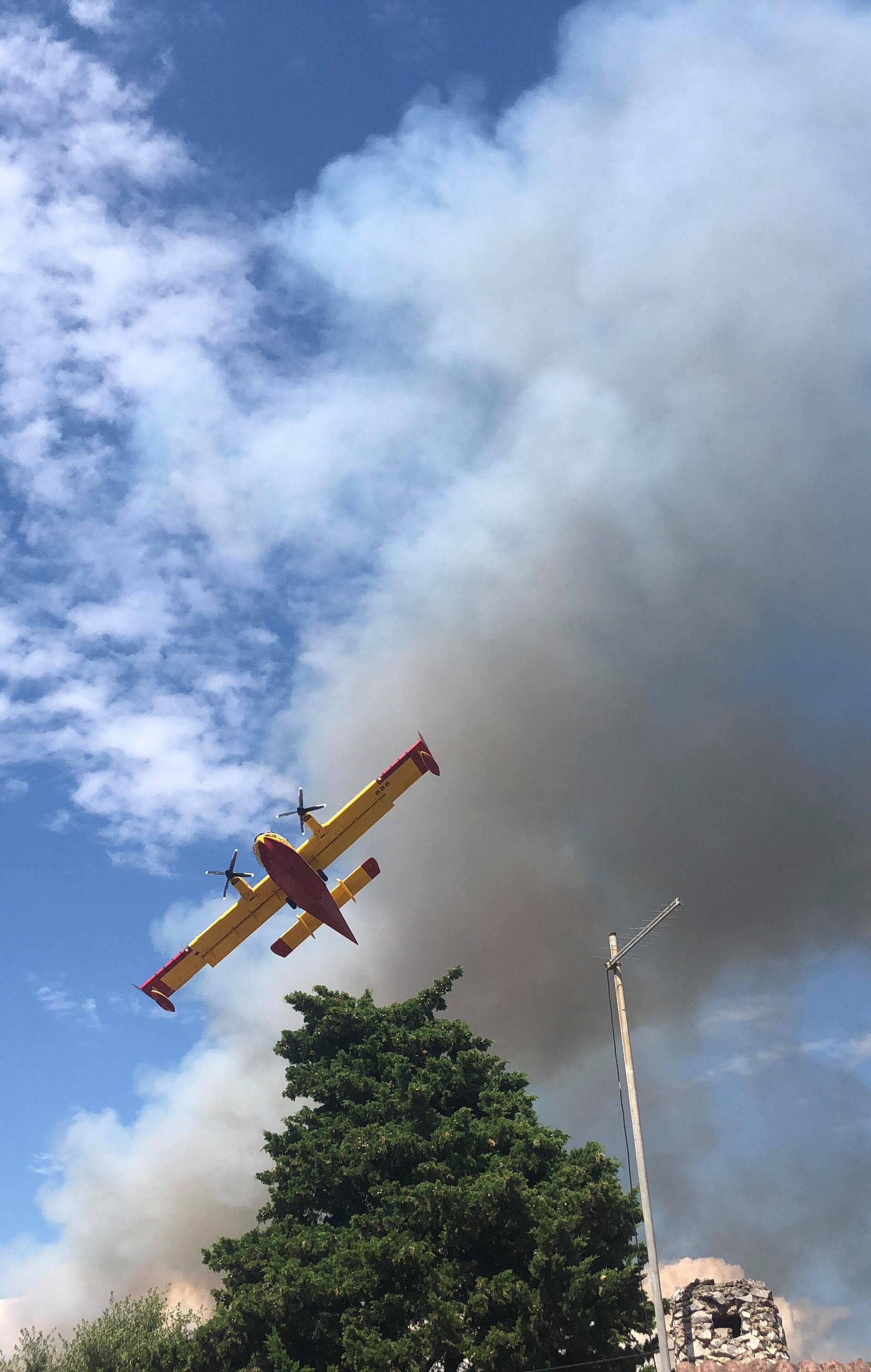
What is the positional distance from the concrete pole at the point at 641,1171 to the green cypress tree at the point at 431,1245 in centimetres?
758

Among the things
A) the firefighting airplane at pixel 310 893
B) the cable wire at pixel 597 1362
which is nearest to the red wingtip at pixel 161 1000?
the firefighting airplane at pixel 310 893

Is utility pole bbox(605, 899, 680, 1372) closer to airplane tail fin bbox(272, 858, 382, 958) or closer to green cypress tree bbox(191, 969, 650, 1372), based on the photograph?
green cypress tree bbox(191, 969, 650, 1372)

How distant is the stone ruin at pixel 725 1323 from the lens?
4331 cm

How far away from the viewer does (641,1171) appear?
25.4 metres

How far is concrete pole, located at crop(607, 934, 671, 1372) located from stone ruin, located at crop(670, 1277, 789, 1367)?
73.9ft

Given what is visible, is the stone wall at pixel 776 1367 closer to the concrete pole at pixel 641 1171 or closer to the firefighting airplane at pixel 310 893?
the concrete pole at pixel 641 1171

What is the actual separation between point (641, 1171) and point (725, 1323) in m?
28.0

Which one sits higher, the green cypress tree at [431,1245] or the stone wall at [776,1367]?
the green cypress tree at [431,1245]

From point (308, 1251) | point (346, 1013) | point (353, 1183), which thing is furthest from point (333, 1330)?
point (346, 1013)

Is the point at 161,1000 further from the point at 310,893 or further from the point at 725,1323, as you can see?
the point at 725,1323

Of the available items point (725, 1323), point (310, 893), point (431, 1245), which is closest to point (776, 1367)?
point (725, 1323)

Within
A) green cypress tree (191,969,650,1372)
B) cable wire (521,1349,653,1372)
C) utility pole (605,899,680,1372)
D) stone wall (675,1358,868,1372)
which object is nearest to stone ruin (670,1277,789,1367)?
stone wall (675,1358,868,1372)

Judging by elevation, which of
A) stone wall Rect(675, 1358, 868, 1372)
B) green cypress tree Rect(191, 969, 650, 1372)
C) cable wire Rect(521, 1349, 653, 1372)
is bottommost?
stone wall Rect(675, 1358, 868, 1372)

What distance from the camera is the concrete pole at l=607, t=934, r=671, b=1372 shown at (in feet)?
77.3
